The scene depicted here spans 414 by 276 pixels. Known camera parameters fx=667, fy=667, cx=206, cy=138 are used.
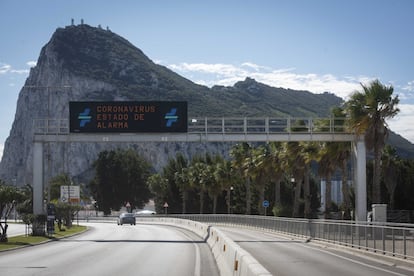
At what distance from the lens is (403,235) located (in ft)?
70.8

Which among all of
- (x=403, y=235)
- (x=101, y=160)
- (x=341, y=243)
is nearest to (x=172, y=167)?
(x=101, y=160)

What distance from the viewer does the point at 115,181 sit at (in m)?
139

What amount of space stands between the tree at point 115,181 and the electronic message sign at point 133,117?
3785 inches

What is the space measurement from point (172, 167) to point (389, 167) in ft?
232

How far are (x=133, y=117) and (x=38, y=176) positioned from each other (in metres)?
7.45

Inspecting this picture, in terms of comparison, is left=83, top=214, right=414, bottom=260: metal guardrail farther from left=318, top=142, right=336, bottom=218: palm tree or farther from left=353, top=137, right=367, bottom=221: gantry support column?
left=318, top=142, right=336, bottom=218: palm tree

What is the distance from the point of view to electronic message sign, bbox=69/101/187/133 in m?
43.1

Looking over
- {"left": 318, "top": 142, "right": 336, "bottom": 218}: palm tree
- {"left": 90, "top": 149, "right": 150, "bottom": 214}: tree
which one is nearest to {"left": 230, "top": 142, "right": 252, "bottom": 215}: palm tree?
{"left": 318, "top": 142, "right": 336, "bottom": 218}: palm tree

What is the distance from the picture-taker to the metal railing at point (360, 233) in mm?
21781

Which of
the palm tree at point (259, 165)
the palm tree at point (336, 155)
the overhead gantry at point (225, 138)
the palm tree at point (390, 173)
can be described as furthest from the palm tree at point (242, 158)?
the overhead gantry at point (225, 138)

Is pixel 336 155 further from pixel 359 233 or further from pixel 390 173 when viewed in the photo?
pixel 359 233

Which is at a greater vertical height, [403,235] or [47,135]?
[47,135]

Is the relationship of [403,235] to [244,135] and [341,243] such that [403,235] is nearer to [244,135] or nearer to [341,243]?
[341,243]

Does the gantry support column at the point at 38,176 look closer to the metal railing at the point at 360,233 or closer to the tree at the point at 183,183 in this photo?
the metal railing at the point at 360,233
